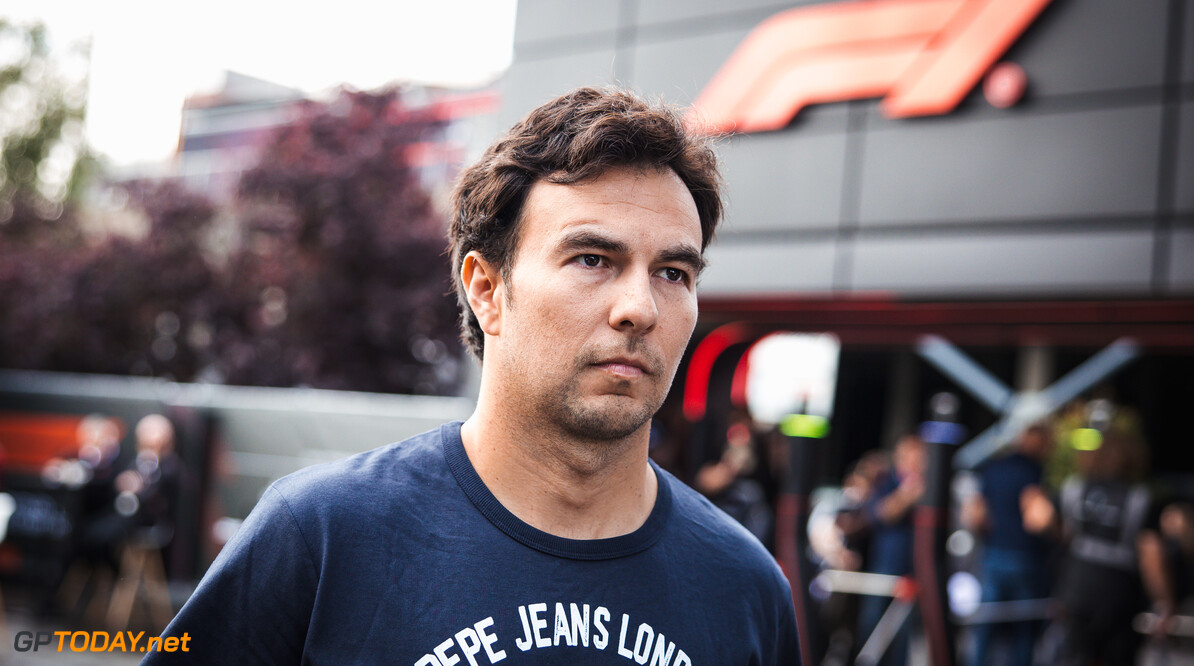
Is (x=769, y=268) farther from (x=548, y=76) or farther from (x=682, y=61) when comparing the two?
(x=548, y=76)

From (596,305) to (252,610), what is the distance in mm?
706

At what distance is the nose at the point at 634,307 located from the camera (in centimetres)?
147

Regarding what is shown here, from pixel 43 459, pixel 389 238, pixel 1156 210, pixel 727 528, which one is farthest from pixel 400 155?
pixel 727 528

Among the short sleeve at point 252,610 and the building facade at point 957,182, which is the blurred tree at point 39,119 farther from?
the short sleeve at point 252,610

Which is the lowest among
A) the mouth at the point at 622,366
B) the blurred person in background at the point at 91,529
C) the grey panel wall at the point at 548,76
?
the blurred person in background at the point at 91,529

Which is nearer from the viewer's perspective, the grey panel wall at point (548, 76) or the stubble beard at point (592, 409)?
the stubble beard at point (592, 409)

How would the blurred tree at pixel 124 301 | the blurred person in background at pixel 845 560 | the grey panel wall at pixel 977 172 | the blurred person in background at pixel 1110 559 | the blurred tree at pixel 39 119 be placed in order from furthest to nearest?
the blurred tree at pixel 39 119
the blurred tree at pixel 124 301
the blurred person in background at pixel 845 560
the blurred person in background at pixel 1110 559
the grey panel wall at pixel 977 172

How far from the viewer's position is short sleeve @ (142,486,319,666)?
4.58 ft

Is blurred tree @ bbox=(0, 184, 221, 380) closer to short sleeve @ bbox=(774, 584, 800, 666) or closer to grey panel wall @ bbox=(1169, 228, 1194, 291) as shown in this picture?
grey panel wall @ bbox=(1169, 228, 1194, 291)

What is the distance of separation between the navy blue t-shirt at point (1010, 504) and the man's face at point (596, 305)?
5.71 metres

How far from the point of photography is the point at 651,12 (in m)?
7.62

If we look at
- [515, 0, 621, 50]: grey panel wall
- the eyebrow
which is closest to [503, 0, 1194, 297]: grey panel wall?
[515, 0, 621, 50]: grey panel wall

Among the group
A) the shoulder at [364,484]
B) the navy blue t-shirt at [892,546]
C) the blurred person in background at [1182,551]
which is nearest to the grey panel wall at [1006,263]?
the navy blue t-shirt at [892,546]

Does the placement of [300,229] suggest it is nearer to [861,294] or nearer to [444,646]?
[861,294]
